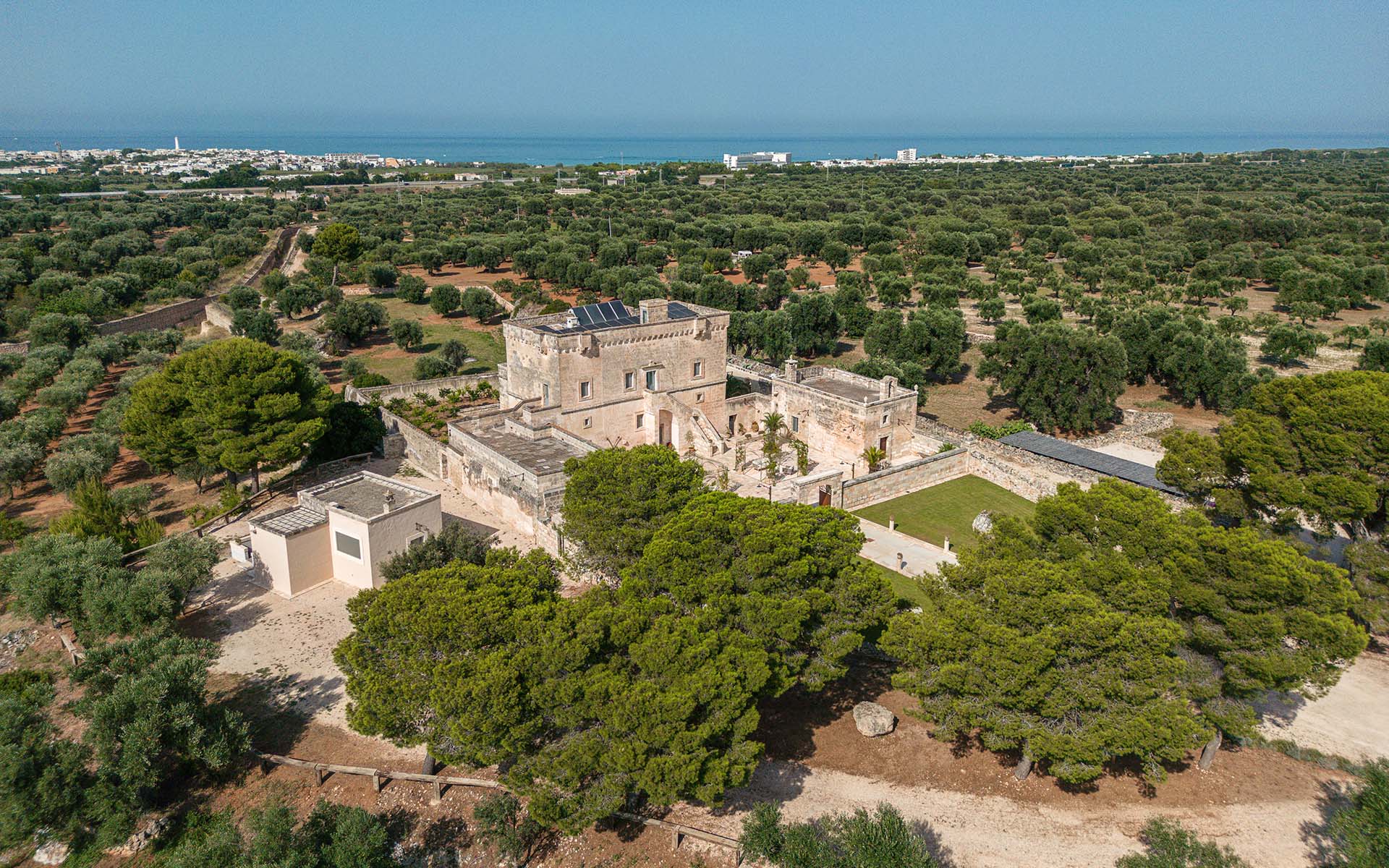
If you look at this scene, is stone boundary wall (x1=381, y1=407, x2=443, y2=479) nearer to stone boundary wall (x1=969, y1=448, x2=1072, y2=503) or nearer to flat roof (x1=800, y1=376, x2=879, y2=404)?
flat roof (x1=800, y1=376, x2=879, y2=404)

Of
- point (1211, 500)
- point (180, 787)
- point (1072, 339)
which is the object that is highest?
point (1072, 339)

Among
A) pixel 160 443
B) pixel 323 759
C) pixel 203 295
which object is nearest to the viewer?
pixel 323 759

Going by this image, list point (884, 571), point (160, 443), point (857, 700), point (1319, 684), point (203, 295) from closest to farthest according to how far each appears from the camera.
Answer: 1. point (1319, 684)
2. point (857, 700)
3. point (884, 571)
4. point (160, 443)
5. point (203, 295)

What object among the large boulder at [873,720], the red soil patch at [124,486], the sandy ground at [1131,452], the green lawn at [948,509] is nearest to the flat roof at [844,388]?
the green lawn at [948,509]

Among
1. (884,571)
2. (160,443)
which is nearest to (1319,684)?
(884,571)

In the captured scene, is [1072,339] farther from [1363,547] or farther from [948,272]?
[948,272]

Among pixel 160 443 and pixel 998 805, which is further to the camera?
pixel 160 443

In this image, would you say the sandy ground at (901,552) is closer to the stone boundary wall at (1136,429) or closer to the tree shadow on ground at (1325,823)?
the tree shadow on ground at (1325,823)
